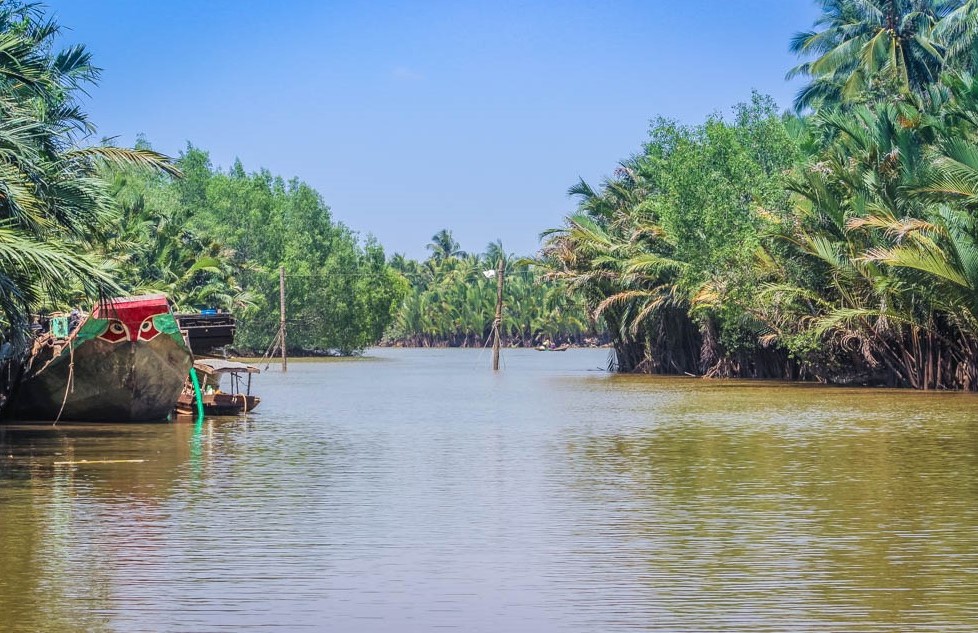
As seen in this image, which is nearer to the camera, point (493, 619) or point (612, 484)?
point (493, 619)

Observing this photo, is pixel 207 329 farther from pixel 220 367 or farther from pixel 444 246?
pixel 444 246

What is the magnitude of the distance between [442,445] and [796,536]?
444 inches

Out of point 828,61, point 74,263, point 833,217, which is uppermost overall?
point 828,61

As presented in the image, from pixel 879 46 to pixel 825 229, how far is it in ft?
31.5

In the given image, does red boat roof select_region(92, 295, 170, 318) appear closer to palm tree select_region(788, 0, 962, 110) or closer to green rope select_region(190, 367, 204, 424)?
green rope select_region(190, 367, 204, 424)

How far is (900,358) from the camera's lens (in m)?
41.6

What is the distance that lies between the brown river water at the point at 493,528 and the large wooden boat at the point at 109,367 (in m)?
0.98

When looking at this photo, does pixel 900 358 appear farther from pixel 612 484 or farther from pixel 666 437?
pixel 612 484

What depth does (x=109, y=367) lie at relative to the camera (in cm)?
2634

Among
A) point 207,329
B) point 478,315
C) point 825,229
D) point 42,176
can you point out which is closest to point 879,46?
point 825,229

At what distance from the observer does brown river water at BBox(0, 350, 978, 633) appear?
921cm

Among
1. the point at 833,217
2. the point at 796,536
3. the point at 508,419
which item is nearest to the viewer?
the point at 796,536

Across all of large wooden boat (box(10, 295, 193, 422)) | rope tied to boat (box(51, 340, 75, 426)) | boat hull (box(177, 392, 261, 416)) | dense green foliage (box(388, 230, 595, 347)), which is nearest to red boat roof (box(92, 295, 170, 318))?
large wooden boat (box(10, 295, 193, 422))

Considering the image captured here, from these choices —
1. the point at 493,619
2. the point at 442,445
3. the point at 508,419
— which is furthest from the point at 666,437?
the point at 493,619
